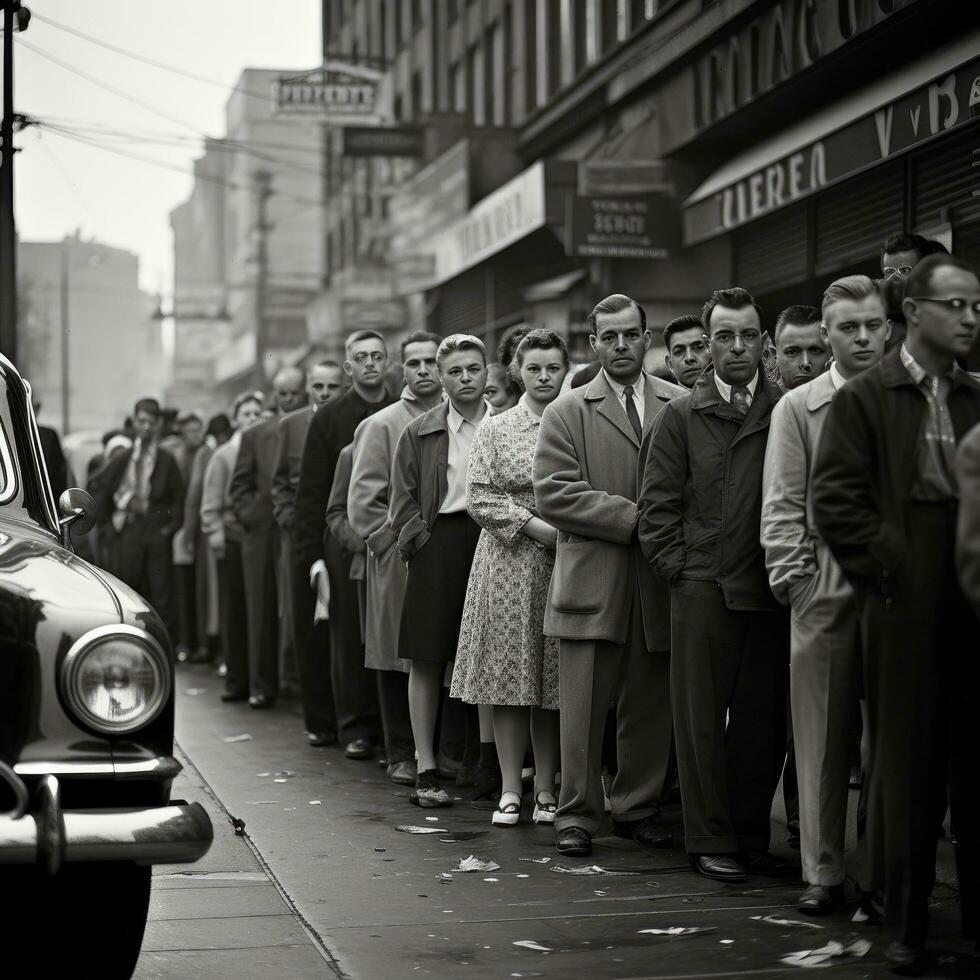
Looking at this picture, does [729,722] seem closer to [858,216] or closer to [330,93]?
[858,216]

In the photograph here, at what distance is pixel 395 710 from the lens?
9.63m

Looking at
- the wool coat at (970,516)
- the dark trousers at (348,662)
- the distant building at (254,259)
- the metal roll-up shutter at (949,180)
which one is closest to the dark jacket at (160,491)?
the dark trousers at (348,662)

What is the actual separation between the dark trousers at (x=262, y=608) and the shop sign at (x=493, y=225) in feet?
33.8

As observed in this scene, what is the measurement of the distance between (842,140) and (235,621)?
6.57m

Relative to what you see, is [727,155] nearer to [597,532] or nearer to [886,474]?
[597,532]

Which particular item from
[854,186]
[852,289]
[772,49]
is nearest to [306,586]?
[852,289]

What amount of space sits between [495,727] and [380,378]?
298cm

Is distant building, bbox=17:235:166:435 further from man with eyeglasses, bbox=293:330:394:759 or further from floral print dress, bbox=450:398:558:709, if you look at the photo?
floral print dress, bbox=450:398:558:709

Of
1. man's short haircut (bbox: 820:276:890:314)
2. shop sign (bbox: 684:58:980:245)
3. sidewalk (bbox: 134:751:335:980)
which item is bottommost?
sidewalk (bbox: 134:751:335:980)

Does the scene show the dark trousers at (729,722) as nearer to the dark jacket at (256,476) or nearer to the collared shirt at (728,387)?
the collared shirt at (728,387)

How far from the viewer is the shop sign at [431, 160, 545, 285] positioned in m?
22.8

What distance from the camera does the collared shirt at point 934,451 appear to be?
5.41 meters

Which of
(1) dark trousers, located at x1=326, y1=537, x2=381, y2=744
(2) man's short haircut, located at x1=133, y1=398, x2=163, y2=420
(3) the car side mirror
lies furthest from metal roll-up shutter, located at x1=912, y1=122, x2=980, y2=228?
(3) the car side mirror

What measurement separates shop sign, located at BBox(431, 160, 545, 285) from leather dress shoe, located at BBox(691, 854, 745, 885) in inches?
641
